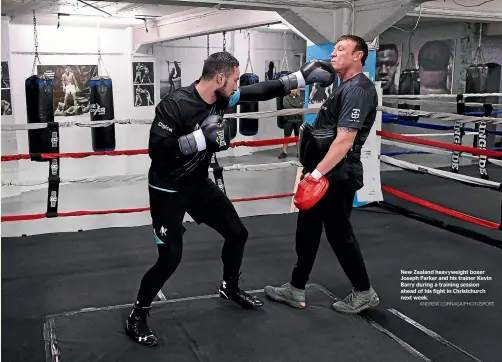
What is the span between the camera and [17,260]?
2.98 metres

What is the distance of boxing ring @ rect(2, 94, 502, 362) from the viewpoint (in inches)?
76.9

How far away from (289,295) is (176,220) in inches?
27.7

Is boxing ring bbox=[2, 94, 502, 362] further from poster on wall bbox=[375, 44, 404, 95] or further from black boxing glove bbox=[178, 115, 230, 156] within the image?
poster on wall bbox=[375, 44, 404, 95]

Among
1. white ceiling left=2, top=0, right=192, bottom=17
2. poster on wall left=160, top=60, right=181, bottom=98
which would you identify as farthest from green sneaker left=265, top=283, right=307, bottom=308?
poster on wall left=160, top=60, right=181, bottom=98

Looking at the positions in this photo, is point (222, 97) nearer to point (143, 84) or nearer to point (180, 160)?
point (180, 160)

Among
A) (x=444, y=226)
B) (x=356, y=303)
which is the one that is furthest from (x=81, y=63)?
(x=356, y=303)

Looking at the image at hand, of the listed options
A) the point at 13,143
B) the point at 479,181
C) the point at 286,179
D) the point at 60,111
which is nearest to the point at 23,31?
the point at 60,111

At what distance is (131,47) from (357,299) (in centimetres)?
578

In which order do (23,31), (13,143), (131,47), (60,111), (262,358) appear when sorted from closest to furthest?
(262,358) < (13,143) < (23,31) < (60,111) < (131,47)

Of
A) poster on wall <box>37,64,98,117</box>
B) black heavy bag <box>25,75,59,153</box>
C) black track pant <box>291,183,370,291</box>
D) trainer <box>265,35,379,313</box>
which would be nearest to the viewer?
trainer <box>265,35,379,313</box>

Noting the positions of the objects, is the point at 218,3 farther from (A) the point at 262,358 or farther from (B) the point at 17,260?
(A) the point at 262,358

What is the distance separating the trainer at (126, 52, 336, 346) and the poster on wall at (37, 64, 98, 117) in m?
4.85

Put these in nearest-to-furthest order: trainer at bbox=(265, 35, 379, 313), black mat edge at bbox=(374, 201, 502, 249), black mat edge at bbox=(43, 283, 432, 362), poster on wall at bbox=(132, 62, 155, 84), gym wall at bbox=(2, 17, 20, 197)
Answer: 1. black mat edge at bbox=(43, 283, 432, 362)
2. trainer at bbox=(265, 35, 379, 313)
3. black mat edge at bbox=(374, 201, 502, 249)
4. gym wall at bbox=(2, 17, 20, 197)
5. poster on wall at bbox=(132, 62, 155, 84)

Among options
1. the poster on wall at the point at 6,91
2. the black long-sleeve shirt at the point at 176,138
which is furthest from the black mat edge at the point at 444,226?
the poster on wall at the point at 6,91
